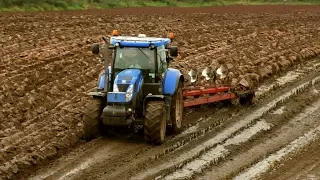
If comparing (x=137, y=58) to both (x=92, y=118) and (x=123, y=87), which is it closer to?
(x=123, y=87)

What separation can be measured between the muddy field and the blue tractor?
47 cm

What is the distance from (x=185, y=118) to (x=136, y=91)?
2.55 meters

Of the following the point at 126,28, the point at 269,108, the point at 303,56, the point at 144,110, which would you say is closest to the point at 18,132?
the point at 144,110

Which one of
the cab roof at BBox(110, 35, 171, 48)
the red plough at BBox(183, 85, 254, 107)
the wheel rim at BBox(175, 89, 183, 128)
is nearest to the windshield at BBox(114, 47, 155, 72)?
the cab roof at BBox(110, 35, 171, 48)

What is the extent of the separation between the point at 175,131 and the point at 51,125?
252 cm

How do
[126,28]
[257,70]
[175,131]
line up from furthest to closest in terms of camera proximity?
[126,28], [257,70], [175,131]

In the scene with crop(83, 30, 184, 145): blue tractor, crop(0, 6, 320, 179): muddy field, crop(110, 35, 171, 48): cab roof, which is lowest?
crop(0, 6, 320, 179): muddy field

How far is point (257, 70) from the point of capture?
1778cm

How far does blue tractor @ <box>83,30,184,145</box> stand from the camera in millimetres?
10875

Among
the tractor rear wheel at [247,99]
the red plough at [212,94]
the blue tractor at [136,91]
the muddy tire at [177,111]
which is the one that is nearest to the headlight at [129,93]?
the blue tractor at [136,91]

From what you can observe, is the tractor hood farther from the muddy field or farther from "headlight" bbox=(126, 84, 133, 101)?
the muddy field

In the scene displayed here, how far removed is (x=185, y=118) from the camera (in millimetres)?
13375

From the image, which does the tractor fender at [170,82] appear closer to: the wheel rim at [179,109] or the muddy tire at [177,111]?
the muddy tire at [177,111]

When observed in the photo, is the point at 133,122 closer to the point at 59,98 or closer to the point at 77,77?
the point at 59,98
